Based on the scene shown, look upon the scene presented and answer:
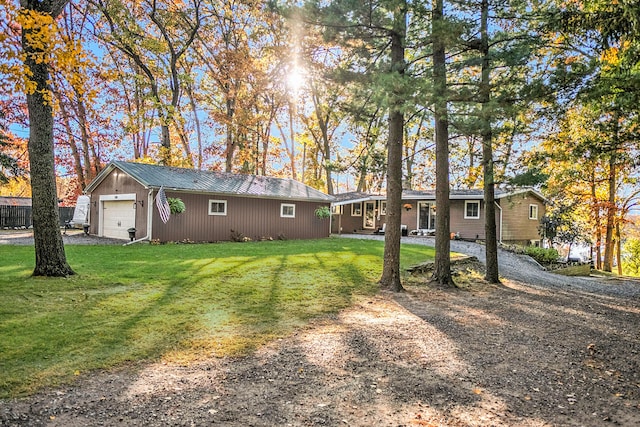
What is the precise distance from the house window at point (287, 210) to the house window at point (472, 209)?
9247mm

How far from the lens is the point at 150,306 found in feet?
19.6

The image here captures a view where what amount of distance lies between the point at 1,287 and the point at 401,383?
253 inches

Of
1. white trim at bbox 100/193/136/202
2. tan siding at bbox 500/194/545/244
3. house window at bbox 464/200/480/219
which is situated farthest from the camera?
house window at bbox 464/200/480/219

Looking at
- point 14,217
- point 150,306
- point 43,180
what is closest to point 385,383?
point 150,306

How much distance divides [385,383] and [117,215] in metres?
16.4

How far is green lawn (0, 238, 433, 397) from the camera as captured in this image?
4.07m

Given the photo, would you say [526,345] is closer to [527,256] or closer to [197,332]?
[197,332]

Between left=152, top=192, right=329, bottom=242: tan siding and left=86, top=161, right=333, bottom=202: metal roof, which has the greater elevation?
left=86, top=161, right=333, bottom=202: metal roof

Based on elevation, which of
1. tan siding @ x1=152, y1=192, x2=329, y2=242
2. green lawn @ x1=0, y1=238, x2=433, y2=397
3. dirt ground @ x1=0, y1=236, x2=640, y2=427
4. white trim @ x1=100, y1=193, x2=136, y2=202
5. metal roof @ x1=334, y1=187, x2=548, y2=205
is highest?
metal roof @ x1=334, y1=187, x2=548, y2=205

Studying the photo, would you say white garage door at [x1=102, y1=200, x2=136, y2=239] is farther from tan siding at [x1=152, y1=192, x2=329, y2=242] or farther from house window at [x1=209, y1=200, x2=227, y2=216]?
house window at [x1=209, y1=200, x2=227, y2=216]

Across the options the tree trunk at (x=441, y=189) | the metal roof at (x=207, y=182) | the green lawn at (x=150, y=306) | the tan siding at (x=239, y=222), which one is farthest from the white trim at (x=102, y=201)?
the tree trunk at (x=441, y=189)

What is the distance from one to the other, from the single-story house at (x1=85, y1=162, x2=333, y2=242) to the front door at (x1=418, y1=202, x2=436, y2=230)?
6.55 m

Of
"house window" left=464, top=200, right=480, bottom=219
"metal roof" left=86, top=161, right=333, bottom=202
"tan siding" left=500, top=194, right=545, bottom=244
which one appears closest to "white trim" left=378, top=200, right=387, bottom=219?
"metal roof" left=86, top=161, right=333, bottom=202

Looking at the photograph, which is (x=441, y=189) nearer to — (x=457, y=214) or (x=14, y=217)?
(x=457, y=214)
